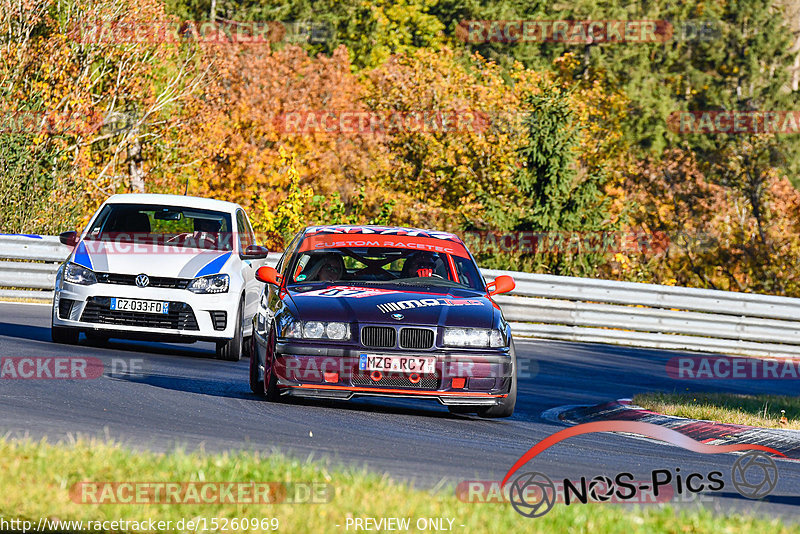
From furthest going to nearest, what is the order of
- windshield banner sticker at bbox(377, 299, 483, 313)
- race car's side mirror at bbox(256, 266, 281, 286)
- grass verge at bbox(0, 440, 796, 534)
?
race car's side mirror at bbox(256, 266, 281, 286) < windshield banner sticker at bbox(377, 299, 483, 313) < grass verge at bbox(0, 440, 796, 534)

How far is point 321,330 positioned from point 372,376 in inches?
21.0

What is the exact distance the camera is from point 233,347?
1427 cm

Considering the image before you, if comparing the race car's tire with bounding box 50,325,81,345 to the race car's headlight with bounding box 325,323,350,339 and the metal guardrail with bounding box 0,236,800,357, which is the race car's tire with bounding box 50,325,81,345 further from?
the metal guardrail with bounding box 0,236,800,357

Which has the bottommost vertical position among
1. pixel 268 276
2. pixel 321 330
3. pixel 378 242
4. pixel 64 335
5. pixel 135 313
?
pixel 64 335

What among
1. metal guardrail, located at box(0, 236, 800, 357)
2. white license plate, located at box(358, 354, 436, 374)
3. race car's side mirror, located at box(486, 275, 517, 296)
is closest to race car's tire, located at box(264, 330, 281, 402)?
white license plate, located at box(358, 354, 436, 374)

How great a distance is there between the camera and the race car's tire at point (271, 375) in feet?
32.9

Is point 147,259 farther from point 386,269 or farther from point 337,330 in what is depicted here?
point 337,330

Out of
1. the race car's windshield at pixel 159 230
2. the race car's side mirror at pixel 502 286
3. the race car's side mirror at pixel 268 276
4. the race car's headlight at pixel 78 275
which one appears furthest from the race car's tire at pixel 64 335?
the race car's side mirror at pixel 502 286

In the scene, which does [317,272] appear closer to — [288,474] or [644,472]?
[644,472]

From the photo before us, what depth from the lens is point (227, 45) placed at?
176 feet

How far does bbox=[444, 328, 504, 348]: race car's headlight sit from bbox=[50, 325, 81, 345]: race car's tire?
211 inches

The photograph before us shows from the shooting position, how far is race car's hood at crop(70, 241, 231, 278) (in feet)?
43.9

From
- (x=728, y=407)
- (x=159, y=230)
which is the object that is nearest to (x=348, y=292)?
(x=728, y=407)

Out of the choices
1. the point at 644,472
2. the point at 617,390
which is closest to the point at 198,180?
the point at 617,390
